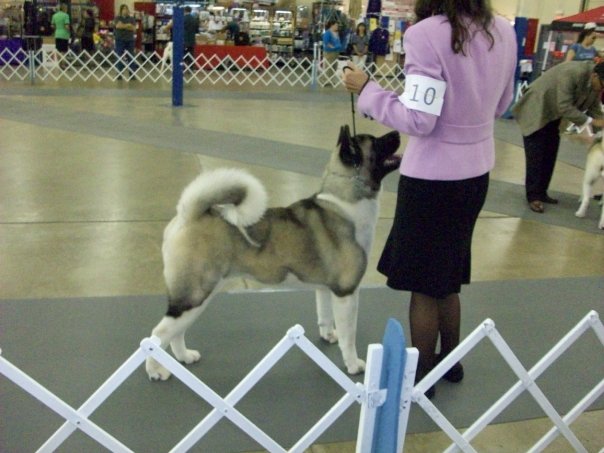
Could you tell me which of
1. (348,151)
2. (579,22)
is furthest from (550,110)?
(579,22)

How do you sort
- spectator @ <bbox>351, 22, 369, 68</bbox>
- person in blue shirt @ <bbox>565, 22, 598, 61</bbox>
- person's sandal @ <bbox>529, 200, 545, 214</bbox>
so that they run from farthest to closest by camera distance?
spectator @ <bbox>351, 22, 369, 68</bbox> → person in blue shirt @ <bbox>565, 22, 598, 61</bbox> → person's sandal @ <bbox>529, 200, 545, 214</bbox>

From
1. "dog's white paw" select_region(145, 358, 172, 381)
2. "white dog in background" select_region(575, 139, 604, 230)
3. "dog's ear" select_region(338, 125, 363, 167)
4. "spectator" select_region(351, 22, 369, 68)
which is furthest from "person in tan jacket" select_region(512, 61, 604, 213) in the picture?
"spectator" select_region(351, 22, 369, 68)

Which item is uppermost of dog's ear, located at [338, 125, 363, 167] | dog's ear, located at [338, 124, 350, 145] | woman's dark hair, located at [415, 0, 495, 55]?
woman's dark hair, located at [415, 0, 495, 55]

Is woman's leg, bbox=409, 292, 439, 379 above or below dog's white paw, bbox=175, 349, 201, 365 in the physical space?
above

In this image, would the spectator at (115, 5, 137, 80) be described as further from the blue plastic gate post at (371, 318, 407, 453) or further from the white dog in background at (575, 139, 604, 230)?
the blue plastic gate post at (371, 318, 407, 453)

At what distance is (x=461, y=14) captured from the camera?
2096 millimetres

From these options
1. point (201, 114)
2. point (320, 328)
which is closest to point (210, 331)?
point (320, 328)

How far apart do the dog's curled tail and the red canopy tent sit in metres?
11.5

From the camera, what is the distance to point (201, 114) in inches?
398

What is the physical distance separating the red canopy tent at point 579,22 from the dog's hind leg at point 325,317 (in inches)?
435

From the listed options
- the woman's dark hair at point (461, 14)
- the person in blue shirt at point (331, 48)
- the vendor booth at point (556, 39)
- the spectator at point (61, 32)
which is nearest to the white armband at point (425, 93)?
the woman's dark hair at point (461, 14)

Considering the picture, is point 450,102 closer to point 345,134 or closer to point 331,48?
point 345,134

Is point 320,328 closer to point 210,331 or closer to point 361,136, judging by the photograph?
point 210,331

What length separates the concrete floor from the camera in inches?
146
